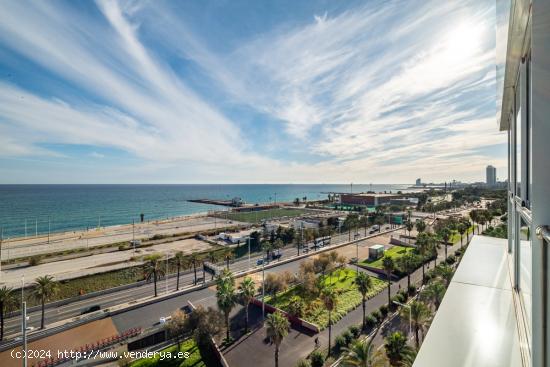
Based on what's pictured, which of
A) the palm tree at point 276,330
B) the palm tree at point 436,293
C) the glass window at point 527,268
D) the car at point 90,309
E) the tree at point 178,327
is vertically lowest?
the car at point 90,309

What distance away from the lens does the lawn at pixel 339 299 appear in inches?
917

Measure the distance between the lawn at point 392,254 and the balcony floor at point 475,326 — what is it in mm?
Answer: 27105

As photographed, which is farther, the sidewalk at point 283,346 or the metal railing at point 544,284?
the sidewalk at point 283,346

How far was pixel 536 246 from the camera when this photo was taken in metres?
2.80

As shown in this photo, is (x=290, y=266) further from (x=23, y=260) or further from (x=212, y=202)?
(x=212, y=202)

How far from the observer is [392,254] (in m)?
40.4

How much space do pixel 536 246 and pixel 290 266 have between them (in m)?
34.9

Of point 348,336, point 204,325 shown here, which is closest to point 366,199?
point 348,336

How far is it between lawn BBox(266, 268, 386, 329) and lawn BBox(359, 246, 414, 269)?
4614 millimetres

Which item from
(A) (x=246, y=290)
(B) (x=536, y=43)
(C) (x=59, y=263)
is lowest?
(C) (x=59, y=263)

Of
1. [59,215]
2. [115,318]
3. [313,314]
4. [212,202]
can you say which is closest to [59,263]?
[115,318]

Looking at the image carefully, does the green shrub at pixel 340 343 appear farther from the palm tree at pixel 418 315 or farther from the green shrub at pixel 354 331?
the palm tree at pixel 418 315

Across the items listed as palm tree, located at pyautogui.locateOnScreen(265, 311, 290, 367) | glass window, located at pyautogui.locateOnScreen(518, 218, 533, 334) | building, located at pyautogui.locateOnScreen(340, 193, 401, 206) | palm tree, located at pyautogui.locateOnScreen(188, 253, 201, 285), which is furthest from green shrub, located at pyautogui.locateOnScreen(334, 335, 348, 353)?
building, located at pyautogui.locateOnScreen(340, 193, 401, 206)

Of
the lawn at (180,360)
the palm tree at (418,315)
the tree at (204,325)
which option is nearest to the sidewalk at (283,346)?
the lawn at (180,360)
